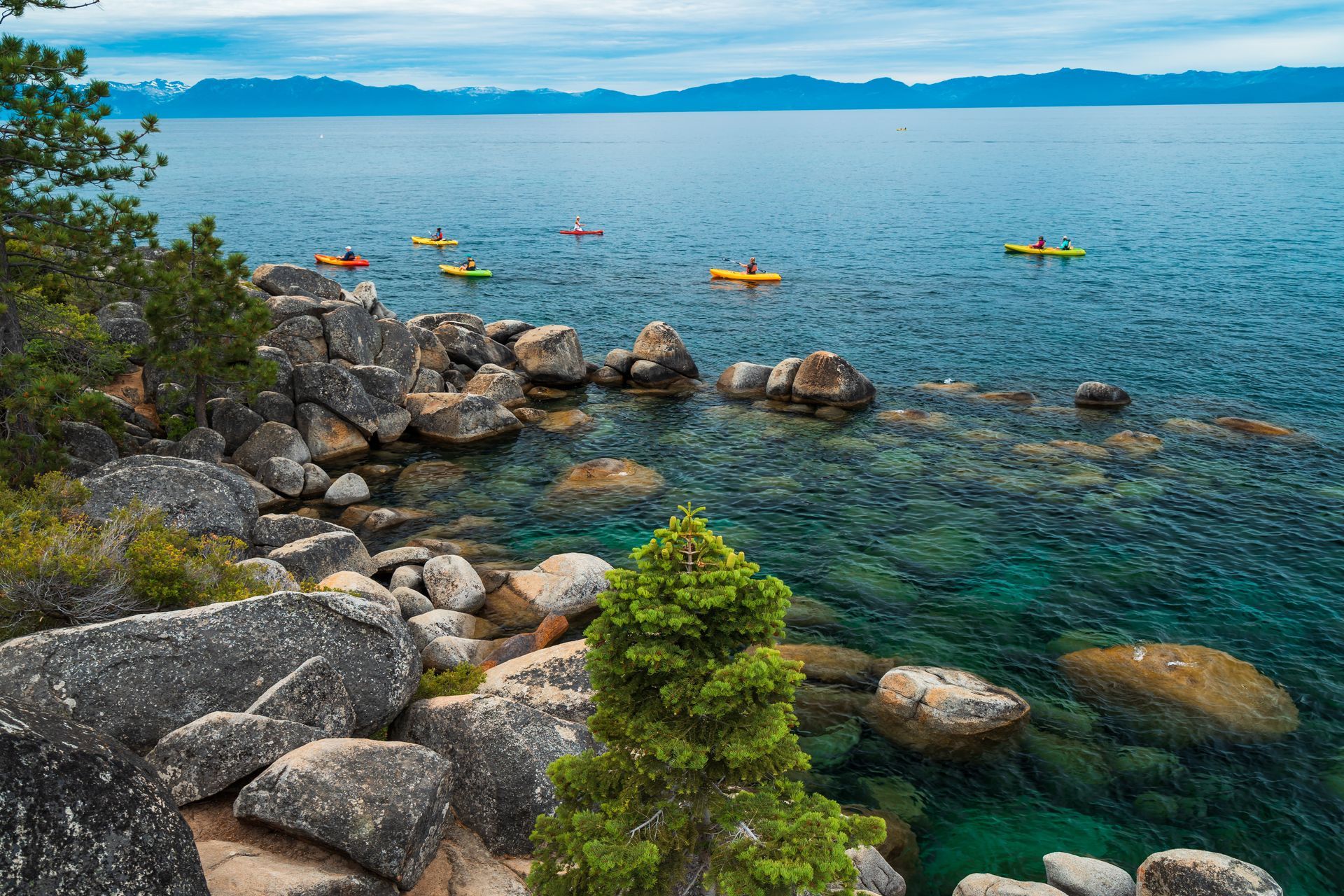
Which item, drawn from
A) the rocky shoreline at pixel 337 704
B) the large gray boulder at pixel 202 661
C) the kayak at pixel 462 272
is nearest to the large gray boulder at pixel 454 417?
the rocky shoreline at pixel 337 704

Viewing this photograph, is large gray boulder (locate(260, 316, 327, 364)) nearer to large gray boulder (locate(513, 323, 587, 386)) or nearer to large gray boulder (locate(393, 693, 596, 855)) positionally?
large gray boulder (locate(513, 323, 587, 386))

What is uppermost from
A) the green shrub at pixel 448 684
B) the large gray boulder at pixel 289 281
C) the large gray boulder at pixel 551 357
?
the large gray boulder at pixel 289 281

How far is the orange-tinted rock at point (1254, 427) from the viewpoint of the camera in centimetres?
3878

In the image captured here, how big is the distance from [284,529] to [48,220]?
35.9 feet

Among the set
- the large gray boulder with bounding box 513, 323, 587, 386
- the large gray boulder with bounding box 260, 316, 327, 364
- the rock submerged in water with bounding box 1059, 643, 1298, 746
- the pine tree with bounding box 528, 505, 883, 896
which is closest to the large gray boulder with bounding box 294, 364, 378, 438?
the large gray boulder with bounding box 260, 316, 327, 364

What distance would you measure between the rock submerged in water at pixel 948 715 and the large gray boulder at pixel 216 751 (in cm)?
1315

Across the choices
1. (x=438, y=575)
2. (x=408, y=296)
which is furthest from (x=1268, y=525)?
(x=408, y=296)

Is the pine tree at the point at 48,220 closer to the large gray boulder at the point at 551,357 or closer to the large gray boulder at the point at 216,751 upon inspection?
the large gray boulder at the point at 216,751

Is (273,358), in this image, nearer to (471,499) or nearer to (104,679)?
(471,499)

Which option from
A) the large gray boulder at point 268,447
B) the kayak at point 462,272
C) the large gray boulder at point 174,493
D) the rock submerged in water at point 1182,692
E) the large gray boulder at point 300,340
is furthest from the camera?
the kayak at point 462,272

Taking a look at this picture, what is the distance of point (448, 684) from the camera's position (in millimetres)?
18531

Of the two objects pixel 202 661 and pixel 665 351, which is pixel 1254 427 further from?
pixel 202 661

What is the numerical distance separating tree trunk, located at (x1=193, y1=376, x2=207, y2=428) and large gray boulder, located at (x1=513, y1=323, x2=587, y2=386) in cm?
1714

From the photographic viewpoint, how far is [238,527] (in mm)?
24547
